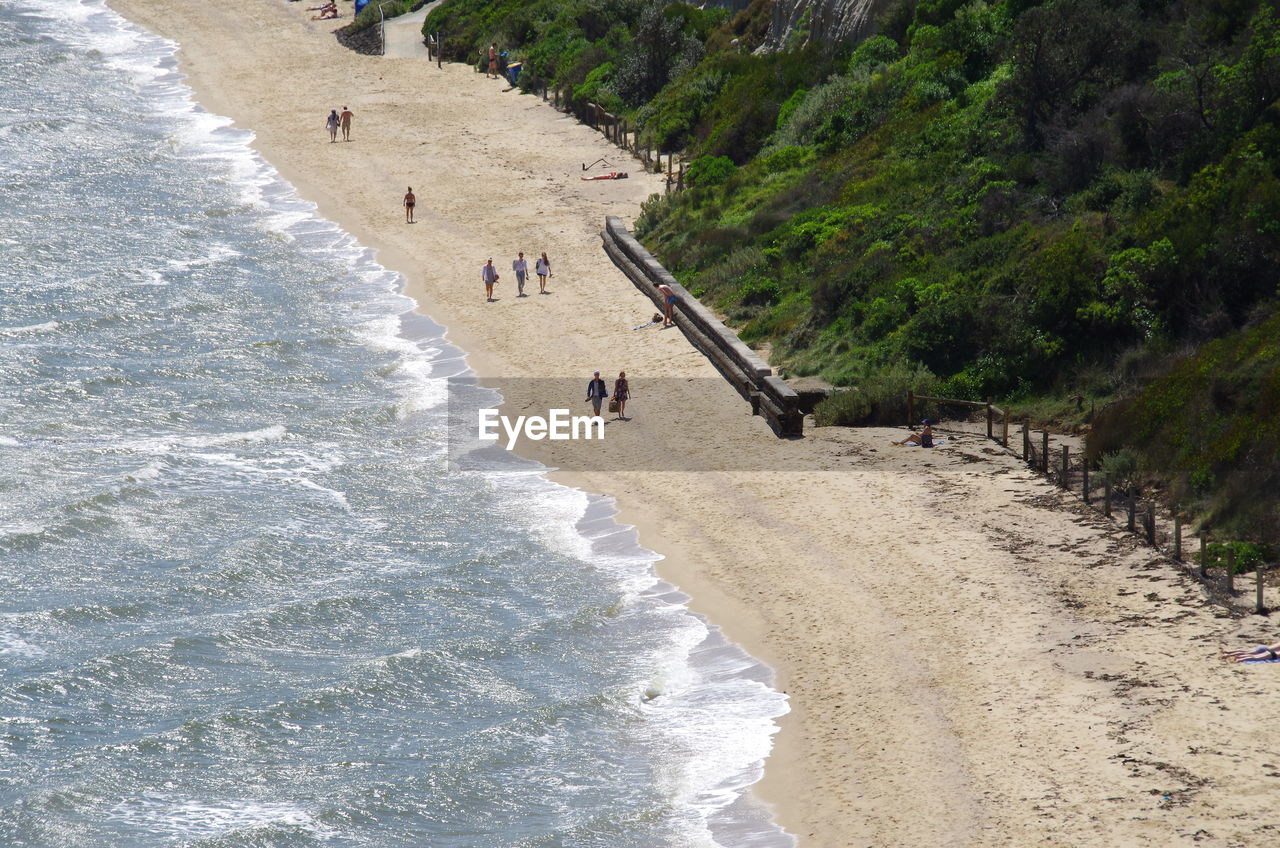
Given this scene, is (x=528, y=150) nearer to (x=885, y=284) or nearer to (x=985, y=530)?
(x=885, y=284)

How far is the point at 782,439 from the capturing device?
2680cm

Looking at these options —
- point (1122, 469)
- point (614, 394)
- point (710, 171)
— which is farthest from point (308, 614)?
point (710, 171)

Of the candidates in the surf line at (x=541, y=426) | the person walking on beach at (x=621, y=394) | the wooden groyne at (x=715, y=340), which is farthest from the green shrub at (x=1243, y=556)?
the surf line at (x=541, y=426)

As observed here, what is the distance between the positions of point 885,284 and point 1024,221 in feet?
10.1

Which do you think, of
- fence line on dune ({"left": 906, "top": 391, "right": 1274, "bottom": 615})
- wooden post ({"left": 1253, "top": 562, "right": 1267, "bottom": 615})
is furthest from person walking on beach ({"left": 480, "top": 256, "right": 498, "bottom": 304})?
wooden post ({"left": 1253, "top": 562, "right": 1267, "bottom": 615})

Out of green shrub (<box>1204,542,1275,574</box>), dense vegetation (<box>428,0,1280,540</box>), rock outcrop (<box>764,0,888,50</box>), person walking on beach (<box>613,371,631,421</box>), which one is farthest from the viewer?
rock outcrop (<box>764,0,888,50</box>)

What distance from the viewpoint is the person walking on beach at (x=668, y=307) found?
111 ft

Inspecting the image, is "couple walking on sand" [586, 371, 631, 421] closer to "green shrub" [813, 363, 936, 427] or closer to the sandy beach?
the sandy beach

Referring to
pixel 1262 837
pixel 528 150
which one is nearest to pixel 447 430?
pixel 1262 837

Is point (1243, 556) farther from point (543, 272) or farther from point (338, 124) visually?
point (338, 124)

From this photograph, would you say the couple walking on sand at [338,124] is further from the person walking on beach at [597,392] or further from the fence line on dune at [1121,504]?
the fence line on dune at [1121,504]

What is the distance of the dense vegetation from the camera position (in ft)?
82.1

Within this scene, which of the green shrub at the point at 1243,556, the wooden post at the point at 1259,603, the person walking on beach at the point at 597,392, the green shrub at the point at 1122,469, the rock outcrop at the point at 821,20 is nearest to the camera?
the wooden post at the point at 1259,603

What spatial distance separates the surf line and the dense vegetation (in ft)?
14.3
